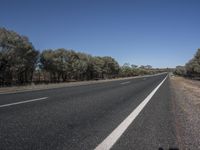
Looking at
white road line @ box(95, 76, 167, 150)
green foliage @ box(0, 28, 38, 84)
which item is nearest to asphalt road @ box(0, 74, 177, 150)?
white road line @ box(95, 76, 167, 150)

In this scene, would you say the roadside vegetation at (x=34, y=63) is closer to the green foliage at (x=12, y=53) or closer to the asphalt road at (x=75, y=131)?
the green foliage at (x=12, y=53)

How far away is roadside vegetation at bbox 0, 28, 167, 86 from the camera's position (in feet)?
151

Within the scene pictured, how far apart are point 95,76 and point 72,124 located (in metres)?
90.6

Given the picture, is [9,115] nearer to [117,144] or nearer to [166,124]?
[117,144]

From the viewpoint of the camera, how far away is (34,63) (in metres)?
59.8

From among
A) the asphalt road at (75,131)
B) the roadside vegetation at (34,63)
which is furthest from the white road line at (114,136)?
the roadside vegetation at (34,63)

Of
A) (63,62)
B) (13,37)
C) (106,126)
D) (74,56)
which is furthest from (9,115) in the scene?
(74,56)

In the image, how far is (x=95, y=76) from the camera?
97.0 m

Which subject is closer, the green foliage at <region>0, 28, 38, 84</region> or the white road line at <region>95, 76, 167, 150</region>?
the white road line at <region>95, 76, 167, 150</region>

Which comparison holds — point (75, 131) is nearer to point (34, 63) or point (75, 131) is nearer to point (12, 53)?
point (12, 53)

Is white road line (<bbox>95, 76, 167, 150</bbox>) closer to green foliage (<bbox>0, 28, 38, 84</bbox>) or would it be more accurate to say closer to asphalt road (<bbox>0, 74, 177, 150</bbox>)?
asphalt road (<bbox>0, 74, 177, 150</bbox>)

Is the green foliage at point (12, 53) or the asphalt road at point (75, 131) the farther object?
the green foliage at point (12, 53)

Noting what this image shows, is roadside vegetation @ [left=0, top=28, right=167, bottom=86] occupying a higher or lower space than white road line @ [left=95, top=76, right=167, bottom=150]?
higher

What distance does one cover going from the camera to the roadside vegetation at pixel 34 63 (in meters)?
46.1
